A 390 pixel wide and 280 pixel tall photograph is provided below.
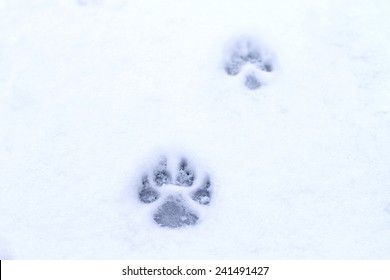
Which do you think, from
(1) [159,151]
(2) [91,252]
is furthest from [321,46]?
(2) [91,252]

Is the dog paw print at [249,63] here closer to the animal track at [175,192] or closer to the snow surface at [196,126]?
the snow surface at [196,126]

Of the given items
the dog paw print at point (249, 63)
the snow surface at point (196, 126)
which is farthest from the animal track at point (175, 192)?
the dog paw print at point (249, 63)

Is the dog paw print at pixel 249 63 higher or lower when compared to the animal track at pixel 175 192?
higher

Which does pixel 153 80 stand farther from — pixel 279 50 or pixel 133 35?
pixel 279 50

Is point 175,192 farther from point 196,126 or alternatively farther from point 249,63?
point 249,63

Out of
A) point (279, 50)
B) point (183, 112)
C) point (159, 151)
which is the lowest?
point (159, 151)

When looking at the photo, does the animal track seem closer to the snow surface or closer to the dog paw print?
the snow surface
